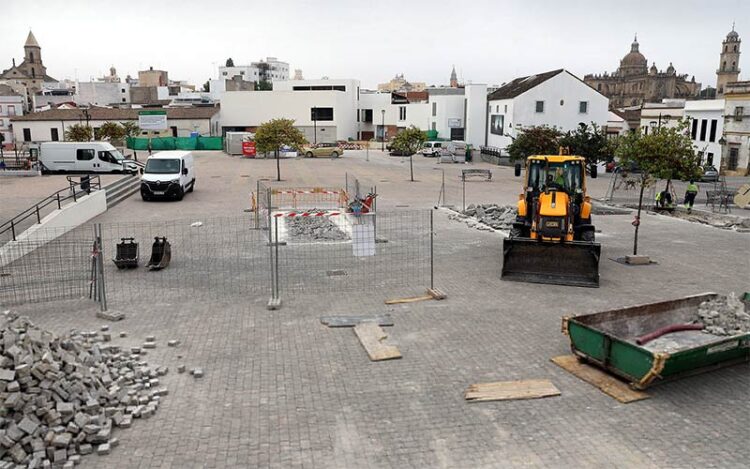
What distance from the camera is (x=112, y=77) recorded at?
191000 millimetres

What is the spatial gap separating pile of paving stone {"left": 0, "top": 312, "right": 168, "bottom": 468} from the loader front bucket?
8721mm

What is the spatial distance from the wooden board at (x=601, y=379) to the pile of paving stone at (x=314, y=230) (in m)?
10.0

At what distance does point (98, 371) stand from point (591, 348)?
23.2ft

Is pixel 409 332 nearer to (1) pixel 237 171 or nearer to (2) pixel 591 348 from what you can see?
(2) pixel 591 348

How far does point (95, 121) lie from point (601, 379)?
66711 millimetres

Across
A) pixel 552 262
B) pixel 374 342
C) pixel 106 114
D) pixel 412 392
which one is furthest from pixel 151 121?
pixel 412 392

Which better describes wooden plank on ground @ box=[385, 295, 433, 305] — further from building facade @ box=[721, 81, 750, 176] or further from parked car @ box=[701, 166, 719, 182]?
building facade @ box=[721, 81, 750, 176]

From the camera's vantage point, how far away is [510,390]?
8680 millimetres

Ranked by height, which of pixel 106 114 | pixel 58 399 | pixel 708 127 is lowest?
pixel 58 399

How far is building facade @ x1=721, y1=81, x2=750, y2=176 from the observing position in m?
43.7

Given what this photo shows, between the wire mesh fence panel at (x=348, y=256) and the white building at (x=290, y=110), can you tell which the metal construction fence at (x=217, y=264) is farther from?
the white building at (x=290, y=110)

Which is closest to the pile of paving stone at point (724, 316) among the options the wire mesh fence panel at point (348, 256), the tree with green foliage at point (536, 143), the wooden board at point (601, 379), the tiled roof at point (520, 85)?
the wooden board at point (601, 379)

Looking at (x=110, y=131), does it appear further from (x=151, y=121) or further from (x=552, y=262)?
(x=552, y=262)

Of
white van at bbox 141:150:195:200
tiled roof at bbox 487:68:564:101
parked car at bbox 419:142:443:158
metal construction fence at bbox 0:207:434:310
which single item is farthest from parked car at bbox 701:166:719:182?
white van at bbox 141:150:195:200
